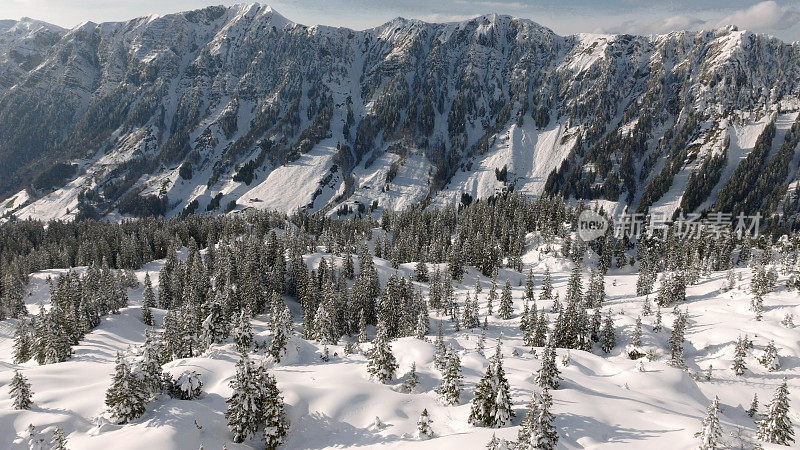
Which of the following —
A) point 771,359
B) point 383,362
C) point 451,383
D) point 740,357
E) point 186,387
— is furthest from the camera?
point 740,357

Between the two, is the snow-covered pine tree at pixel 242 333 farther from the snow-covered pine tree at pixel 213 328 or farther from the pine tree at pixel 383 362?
the pine tree at pixel 383 362

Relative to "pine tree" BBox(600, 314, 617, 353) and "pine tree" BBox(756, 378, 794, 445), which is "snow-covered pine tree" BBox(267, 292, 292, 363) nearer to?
"pine tree" BBox(756, 378, 794, 445)

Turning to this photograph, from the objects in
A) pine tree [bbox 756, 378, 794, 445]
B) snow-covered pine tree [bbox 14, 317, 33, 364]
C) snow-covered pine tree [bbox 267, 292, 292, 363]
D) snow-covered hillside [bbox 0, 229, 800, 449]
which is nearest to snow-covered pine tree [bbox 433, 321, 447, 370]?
snow-covered hillside [bbox 0, 229, 800, 449]

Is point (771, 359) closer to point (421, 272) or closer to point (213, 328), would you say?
point (421, 272)

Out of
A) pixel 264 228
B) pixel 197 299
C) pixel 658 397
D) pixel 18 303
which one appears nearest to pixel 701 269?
pixel 658 397

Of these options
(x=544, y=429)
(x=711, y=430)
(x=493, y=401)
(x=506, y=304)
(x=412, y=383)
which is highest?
(x=711, y=430)

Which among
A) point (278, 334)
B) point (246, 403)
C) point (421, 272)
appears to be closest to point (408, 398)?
point (246, 403)
